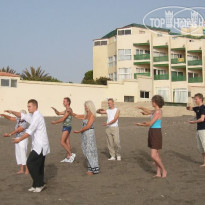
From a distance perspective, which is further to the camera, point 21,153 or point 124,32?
point 124,32

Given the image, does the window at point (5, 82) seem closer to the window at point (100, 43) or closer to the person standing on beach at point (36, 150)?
the window at point (100, 43)

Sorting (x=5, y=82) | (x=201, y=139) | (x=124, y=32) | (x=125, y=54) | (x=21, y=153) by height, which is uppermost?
(x=124, y=32)

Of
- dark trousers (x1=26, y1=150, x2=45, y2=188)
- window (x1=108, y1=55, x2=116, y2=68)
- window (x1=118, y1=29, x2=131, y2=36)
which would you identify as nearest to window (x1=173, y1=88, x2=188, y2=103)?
window (x1=108, y1=55, x2=116, y2=68)

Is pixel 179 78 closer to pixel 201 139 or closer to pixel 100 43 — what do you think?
pixel 100 43

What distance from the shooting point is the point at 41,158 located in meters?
6.95

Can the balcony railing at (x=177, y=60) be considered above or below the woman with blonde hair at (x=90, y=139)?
above

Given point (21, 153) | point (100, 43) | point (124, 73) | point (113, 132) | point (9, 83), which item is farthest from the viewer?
point (100, 43)

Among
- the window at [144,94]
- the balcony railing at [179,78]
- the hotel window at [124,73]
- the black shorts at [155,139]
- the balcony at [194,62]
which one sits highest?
the balcony at [194,62]

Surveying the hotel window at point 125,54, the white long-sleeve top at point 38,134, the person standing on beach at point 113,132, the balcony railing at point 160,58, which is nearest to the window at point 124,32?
the hotel window at point 125,54

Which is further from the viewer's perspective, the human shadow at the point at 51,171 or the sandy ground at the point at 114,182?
the human shadow at the point at 51,171

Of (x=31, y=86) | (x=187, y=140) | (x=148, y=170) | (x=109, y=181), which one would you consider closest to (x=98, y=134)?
(x=187, y=140)

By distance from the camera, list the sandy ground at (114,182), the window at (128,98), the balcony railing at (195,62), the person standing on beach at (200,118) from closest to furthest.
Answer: the sandy ground at (114,182) → the person standing on beach at (200,118) → the window at (128,98) → the balcony railing at (195,62)

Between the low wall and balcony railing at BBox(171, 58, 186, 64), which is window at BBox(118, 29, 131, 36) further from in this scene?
the low wall

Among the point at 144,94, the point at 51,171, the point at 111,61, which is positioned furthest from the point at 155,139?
the point at 111,61
